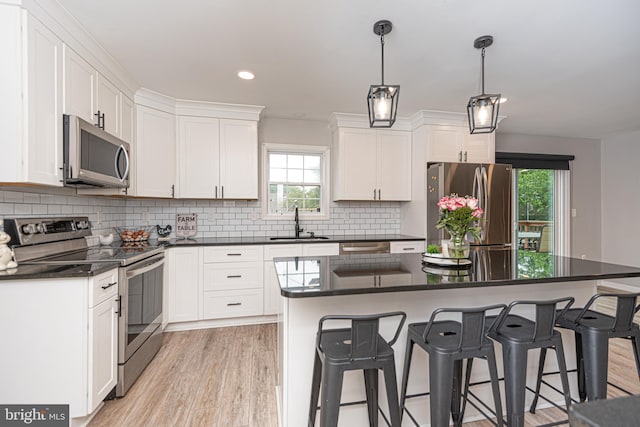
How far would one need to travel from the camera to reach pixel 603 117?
3.96 m

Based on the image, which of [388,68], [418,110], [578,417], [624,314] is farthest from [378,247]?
[578,417]

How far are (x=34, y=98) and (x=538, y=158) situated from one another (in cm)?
588

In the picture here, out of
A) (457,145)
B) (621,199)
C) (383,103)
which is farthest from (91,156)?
(621,199)

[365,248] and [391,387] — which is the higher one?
[365,248]

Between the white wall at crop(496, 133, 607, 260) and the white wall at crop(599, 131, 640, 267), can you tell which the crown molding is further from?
the white wall at crop(599, 131, 640, 267)

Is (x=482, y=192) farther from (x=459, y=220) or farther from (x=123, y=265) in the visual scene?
(x=123, y=265)

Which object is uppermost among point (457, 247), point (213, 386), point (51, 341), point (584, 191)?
point (584, 191)

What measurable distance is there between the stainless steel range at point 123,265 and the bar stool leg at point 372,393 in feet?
5.30

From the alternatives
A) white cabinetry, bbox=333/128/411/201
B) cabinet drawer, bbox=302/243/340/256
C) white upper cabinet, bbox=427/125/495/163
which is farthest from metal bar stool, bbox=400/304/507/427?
white upper cabinet, bbox=427/125/495/163

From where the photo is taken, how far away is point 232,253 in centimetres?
328

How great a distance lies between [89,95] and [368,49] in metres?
2.10

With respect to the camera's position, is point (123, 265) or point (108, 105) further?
point (108, 105)

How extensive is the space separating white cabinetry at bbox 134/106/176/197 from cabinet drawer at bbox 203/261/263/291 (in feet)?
3.20

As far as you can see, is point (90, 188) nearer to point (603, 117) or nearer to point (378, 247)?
point (378, 247)
